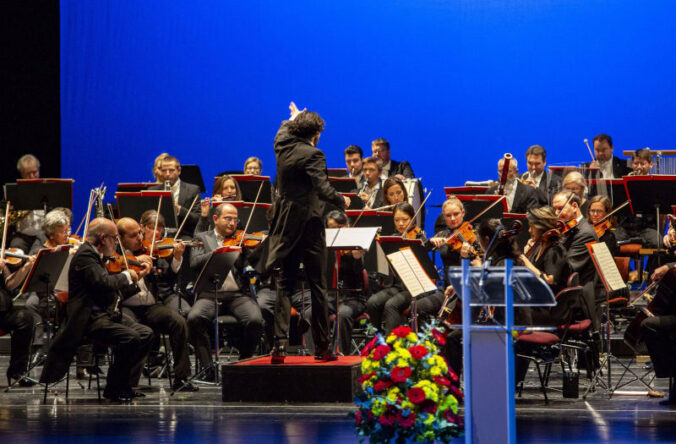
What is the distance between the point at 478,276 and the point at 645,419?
2244 millimetres

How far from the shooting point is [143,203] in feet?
23.0

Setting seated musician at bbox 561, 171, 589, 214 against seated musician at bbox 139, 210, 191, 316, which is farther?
seated musician at bbox 561, 171, 589, 214

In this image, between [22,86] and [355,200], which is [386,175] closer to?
[355,200]

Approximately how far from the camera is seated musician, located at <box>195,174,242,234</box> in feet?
25.0

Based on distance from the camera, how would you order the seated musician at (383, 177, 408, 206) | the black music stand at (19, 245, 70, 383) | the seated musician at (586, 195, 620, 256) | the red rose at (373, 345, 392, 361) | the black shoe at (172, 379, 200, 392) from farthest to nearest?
the seated musician at (383, 177, 408, 206) < the seated musician at (586, 195, 620, 256) < the black shoe at (172, 379, 200, 392) < the black music stand at (19, 245, 70, 383) < the red rose at (373, 345, 392, 361)

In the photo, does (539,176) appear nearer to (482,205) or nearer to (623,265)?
(482,205)

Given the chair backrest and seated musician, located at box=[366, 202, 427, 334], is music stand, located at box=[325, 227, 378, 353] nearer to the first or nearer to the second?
seated musician, located at box=[366, 202, 427, 334]

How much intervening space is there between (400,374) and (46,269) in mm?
3307

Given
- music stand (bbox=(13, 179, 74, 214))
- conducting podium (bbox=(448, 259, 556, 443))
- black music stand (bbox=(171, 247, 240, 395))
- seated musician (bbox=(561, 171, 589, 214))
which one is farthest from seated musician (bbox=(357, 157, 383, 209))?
conducting podium (bbox=(448, 259, 556, 443))

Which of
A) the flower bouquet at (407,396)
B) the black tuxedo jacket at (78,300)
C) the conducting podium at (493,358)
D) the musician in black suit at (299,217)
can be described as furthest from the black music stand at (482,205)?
the conducting podium at (493,358)

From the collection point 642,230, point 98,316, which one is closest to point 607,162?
point 642,230

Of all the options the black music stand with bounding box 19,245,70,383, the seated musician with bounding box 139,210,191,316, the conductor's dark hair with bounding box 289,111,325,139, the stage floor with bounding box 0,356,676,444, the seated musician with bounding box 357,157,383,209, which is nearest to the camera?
the stage floor with bounding box 0,356,676,444

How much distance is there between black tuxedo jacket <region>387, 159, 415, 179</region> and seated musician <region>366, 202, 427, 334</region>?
1586 millimetres

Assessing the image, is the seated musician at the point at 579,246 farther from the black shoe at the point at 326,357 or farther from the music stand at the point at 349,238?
the black shoe at the point at 326,357
